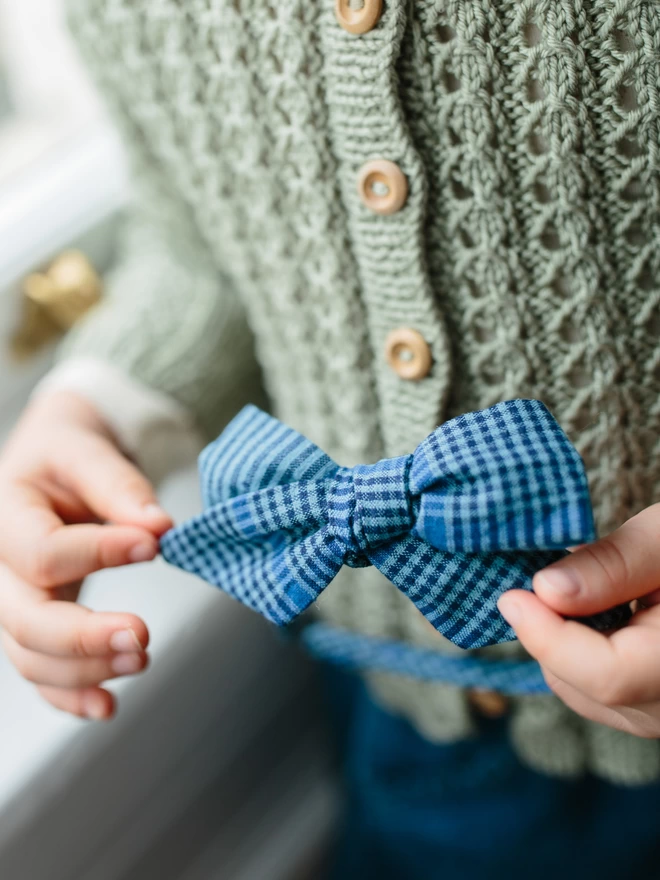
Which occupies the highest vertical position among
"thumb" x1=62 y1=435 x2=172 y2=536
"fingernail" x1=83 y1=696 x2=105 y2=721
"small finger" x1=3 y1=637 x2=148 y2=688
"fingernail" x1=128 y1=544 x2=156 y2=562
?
"thumb" x1=62 y1=435 x2=172 y2=536

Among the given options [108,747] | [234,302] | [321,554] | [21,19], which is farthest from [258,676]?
[21,19]

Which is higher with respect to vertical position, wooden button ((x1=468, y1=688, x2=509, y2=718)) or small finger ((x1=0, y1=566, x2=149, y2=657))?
small finger ((x1=0, y1=566, x2=149, y2=657))

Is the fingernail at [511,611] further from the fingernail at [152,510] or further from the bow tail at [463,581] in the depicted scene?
the fingernail at [152,510]

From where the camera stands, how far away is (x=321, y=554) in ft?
1.17

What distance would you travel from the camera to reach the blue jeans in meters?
0.70

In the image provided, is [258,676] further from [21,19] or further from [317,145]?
[21,19]

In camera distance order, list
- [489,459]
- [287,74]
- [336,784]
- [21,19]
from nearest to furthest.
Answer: [489,459] < [287,74] < [21,19] < [336,784]

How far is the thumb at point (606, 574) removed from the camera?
317 mm

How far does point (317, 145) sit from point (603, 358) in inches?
8.4

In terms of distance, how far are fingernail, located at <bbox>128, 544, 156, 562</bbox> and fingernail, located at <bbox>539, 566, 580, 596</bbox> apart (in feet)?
0.72

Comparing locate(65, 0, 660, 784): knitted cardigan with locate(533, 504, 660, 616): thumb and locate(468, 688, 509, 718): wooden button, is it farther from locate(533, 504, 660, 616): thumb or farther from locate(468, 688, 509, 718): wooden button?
locate(533, 504, 660, 616): thumb

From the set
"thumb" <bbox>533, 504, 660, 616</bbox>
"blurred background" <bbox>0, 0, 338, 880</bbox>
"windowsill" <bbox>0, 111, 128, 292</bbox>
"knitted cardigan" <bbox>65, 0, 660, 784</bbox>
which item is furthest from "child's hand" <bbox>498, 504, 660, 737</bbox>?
"windowsill" <bbox>0, 111, 128, 292</bbox>

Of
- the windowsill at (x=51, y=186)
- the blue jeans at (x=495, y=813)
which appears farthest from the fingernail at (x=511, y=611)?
the windowsill at (x=51, y=186)

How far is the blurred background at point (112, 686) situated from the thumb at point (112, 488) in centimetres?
15
